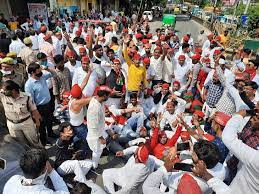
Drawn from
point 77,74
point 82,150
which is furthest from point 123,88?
point 82,150

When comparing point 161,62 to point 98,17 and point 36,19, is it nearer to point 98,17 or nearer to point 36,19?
point 36,19

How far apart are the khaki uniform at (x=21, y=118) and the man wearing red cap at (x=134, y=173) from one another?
160 centimetres

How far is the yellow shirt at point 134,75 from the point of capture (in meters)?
6.16

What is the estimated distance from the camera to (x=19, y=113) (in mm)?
4066

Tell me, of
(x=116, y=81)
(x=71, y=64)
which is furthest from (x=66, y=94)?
(x=116, y=81)

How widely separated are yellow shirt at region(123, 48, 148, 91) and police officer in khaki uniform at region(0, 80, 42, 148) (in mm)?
2614

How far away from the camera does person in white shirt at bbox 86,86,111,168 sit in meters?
4.08

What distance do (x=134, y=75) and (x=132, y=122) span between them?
1237 millimetres

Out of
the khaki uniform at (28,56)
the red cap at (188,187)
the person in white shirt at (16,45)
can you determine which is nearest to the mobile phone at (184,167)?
the red cap at (188,187)

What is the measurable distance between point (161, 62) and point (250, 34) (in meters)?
13.2

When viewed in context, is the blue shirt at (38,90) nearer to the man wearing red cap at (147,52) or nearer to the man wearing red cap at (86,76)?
the man wearing red cap at (86,76)

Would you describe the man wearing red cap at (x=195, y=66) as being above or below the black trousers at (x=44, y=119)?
above

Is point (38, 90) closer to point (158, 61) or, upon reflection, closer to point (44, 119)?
point (44, 119)

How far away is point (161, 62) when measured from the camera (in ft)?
22.6
